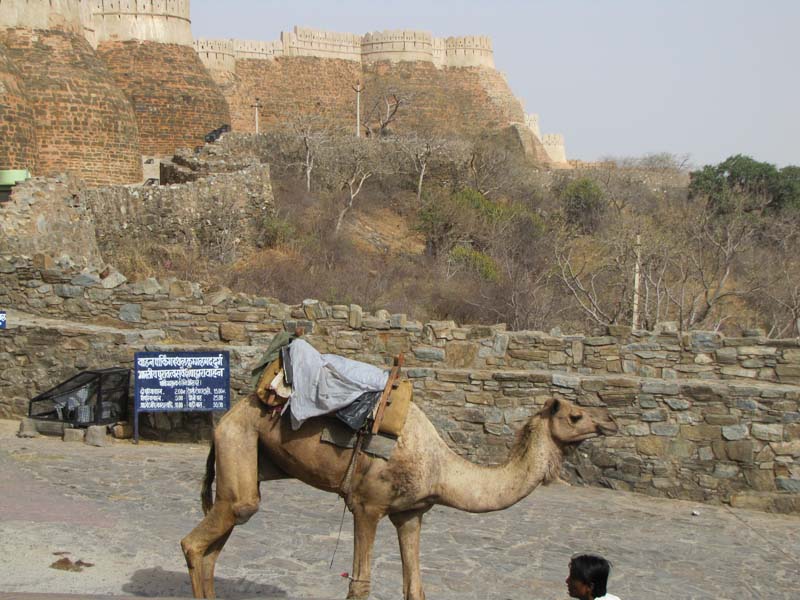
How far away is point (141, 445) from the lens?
11.9 m

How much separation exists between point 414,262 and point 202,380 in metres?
15.1

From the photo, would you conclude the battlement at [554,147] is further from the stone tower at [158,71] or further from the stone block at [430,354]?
the stone block at [430,354]

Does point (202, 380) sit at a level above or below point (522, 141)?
below

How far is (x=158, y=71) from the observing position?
31469 mm

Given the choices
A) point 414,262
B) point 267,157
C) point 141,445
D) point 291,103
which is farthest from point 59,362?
point 291,103

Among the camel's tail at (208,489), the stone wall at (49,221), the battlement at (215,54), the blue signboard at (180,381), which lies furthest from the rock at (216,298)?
the battlement at (215,54)

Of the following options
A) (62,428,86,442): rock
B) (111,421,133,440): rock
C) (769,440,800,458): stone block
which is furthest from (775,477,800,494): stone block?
(62,428,86,442): rock

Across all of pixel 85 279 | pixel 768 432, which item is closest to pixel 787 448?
pixel 768 432

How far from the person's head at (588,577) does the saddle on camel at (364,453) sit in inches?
28.3

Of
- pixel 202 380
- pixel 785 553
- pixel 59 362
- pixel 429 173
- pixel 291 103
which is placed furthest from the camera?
pixel 291 103

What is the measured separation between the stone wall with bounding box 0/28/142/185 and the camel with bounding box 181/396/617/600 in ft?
70.9

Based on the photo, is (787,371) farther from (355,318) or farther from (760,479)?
(355,318)

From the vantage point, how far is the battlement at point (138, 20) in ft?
104

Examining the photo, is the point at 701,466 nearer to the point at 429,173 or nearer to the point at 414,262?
the point at 414,262
